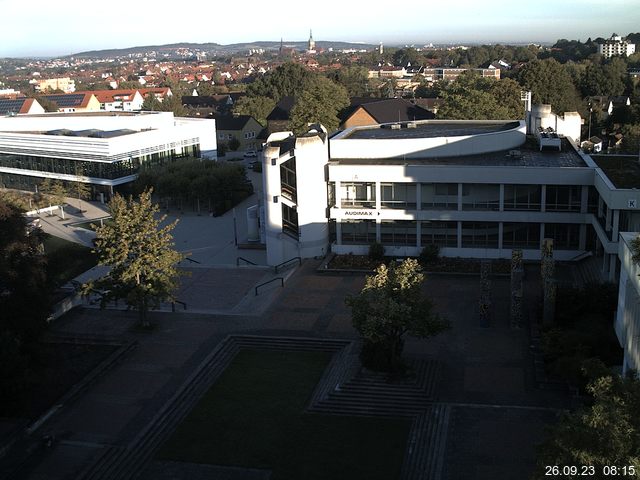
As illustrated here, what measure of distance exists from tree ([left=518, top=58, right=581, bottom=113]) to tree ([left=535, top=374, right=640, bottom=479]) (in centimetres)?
7496

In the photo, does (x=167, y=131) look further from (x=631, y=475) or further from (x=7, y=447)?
(x=631, y=475)

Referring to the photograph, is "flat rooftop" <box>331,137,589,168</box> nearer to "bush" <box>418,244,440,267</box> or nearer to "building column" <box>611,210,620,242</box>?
"bush" <box>418,244,440,267</box>

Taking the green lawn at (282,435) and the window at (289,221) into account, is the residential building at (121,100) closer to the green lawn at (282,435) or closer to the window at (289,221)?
the window at (289,221)

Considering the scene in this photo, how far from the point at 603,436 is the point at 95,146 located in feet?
174

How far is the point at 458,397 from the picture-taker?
23656 mm

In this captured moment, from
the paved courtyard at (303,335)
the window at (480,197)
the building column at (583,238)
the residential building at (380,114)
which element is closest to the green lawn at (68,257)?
the paved courtyard at (303,335)

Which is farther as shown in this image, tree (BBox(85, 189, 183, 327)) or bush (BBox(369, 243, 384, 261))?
bush (BBox(369, 243, 384, 261))

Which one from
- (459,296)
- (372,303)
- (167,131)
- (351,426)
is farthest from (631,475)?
(167,131)

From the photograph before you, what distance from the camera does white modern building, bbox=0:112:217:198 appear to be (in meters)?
59.6

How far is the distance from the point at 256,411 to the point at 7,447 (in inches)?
288

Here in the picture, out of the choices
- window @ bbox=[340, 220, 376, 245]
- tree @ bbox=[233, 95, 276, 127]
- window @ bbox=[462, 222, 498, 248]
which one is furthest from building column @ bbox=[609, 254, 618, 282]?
tree @ bbox=[233, 95, 276, 127]

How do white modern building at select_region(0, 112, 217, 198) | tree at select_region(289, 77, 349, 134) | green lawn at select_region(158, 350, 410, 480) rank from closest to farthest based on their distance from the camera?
green lawn at select_region(158, 350, 410, 480)
white modern building at select_region(0, 112, 217, 198)
tree at select_region(289, 77, 349, 134)

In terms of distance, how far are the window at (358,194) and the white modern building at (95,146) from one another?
26878 mm

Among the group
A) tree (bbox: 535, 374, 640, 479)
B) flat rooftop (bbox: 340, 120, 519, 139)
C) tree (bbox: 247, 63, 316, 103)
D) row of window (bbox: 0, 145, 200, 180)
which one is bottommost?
row of window (bbox: 0, 145, 200, 180)
